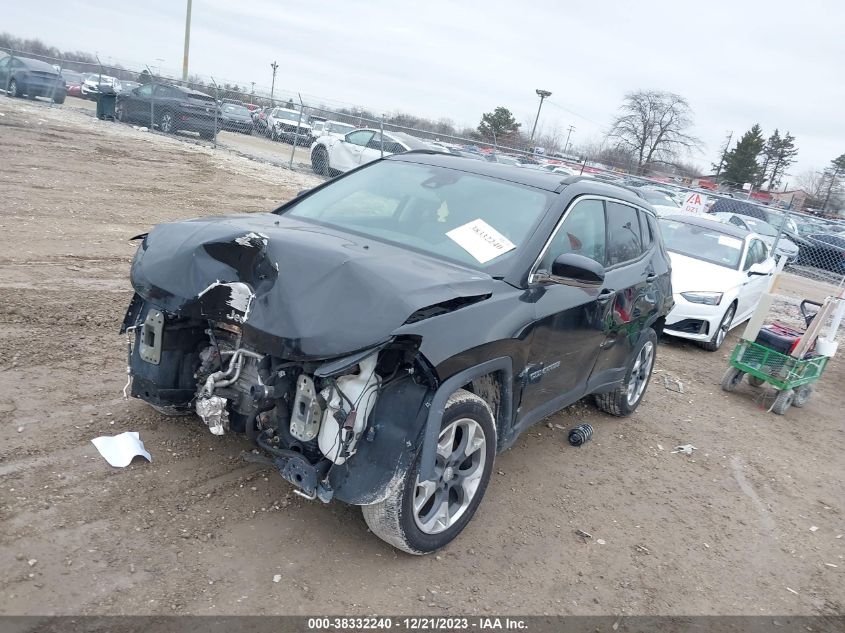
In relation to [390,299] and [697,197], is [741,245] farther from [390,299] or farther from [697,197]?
[697,197]

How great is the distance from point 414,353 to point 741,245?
26.7 feet

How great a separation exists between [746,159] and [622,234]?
68.9m

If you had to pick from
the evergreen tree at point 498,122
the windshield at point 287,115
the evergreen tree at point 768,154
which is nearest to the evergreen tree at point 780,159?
the evergreen tree at point 768,154

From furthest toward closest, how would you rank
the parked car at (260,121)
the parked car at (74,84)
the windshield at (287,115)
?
the parked car at (74,84), the parked car at (260,121), the windshield at (287,115)

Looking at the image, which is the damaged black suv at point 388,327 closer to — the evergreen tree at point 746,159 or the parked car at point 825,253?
the parked car at point 825,253

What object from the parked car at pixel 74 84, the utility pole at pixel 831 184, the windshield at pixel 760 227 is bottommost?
the parked car at pixel 74 84

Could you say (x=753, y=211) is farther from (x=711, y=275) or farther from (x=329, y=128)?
(x=711, y=275)

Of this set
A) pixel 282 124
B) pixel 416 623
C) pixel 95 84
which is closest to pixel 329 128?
pixel 282 124

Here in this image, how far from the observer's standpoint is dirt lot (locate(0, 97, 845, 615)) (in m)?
2.87

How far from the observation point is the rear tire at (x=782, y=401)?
656 centimetres

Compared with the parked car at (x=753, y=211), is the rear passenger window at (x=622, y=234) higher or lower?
higher

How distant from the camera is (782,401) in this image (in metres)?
6.59

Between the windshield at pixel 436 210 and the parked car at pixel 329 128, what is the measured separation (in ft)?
60.3

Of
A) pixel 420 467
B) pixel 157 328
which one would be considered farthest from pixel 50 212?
pixel 420 467
